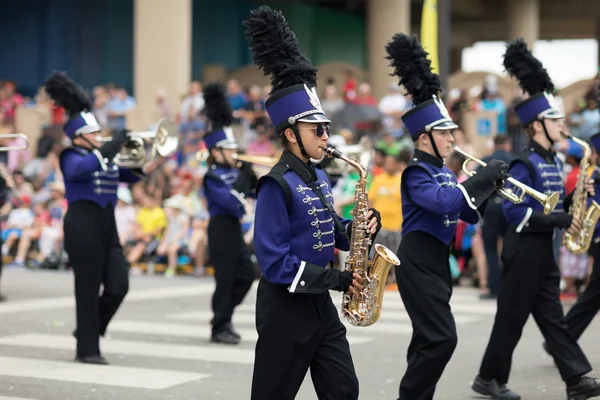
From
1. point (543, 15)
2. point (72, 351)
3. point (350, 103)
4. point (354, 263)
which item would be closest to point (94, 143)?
point (72, 351)

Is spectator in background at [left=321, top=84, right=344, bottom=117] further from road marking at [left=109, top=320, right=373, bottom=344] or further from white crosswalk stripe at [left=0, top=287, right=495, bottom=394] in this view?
road marking at [left=109, top=320, right=373, bottom=344]

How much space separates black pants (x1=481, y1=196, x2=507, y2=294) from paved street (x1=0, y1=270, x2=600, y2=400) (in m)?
0.42

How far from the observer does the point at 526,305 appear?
884 cm

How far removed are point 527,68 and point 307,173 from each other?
3738 millimetres

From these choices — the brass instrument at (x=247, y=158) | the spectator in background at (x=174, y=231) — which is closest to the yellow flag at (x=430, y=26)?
the spectator in background at (x=174, y=231)

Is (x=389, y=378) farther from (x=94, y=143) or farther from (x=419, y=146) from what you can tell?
(x=94, y=143)

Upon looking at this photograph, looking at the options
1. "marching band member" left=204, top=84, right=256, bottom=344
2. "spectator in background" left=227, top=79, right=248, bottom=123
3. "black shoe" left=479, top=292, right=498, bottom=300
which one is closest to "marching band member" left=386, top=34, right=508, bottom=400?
"marching band member" left=204, top=84, right=256, bottom=344

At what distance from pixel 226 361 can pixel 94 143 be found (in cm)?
222

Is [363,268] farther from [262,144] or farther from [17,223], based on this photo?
[17,223]

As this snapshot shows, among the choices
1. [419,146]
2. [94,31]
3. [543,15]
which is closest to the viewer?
[419,146]

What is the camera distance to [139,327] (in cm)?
1276

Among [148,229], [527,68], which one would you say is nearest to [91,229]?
[527,68]

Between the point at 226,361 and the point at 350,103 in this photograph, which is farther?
the point at 350,103

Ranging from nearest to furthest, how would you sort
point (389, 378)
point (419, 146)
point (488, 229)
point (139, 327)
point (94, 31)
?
1. point (419, 146)
2. point (389, 378)
3. point (139, 327)
4. point (488, 229)
5. point (94, 31)
